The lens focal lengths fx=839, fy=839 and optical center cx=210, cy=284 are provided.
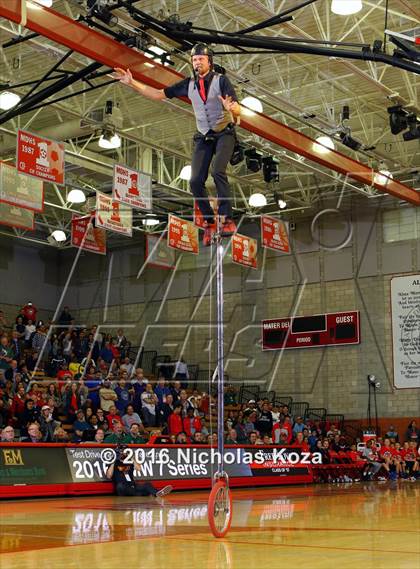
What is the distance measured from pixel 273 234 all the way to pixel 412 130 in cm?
581

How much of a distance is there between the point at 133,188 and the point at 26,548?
12158 mm

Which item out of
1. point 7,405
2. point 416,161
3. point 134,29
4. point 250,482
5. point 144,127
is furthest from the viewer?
point 416,161

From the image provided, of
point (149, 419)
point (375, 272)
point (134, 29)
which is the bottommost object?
point (149, 419)

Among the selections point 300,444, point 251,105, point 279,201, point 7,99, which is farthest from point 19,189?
point 279,201

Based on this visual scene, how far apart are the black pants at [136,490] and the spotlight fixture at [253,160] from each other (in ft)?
29.4

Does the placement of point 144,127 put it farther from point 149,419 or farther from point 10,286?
point 10,286

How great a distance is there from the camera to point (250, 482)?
754 inches

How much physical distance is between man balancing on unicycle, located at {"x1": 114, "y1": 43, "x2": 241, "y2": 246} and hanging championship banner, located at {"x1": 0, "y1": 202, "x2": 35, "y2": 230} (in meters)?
13.0

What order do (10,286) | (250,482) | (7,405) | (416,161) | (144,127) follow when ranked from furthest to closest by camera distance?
(10,286), (416,161), (144,127), (250,482), (7,405)

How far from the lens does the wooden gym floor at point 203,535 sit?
6.03 meters

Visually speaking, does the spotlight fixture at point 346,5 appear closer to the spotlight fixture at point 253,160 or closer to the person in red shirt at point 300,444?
the spotlight fixture at point 253,160

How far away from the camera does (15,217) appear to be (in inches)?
782

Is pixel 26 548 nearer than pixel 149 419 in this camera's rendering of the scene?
Yes

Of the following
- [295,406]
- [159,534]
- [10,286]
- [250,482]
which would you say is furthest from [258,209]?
[159,534]
